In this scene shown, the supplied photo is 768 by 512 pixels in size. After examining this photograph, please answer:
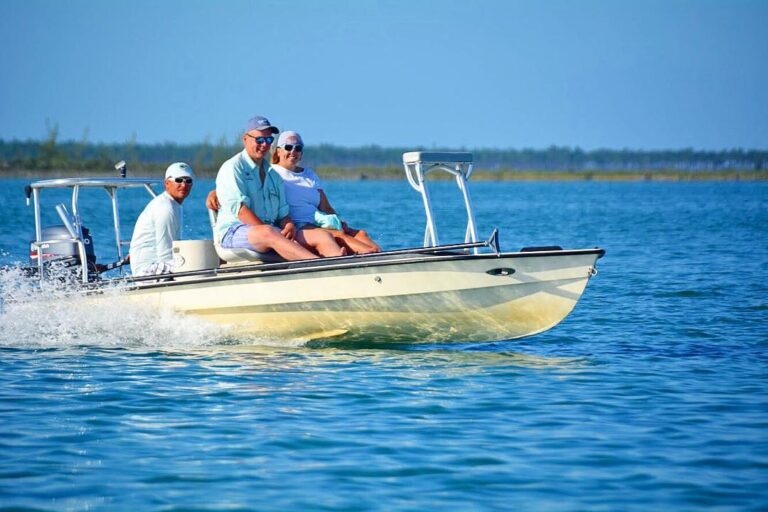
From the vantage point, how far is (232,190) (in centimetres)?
1090

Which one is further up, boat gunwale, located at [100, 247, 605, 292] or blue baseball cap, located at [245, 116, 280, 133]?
blue baseball cap, located at [245, 116, 280, 133]

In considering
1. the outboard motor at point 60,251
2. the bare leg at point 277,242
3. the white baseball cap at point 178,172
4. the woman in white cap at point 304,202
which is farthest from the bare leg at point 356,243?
the outboard motor at point 60,251

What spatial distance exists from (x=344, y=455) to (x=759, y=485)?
2.44 metres

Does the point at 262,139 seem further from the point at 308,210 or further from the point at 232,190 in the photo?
the point at 308,210

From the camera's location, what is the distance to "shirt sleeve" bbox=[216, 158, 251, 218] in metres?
10.9

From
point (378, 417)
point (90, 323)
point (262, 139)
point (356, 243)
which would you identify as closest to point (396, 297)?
point (356, 243)

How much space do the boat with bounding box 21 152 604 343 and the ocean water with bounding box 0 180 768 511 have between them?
9.2 inches

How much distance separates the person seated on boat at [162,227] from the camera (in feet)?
36.7

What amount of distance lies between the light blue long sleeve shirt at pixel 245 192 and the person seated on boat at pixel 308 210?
27 centimetres

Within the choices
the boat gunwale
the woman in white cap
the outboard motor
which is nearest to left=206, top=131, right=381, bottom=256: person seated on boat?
the woman in white cap

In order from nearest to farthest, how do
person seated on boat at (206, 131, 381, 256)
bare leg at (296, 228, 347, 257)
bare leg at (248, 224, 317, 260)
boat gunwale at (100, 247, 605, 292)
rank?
boat gunwale at (100, 247, 605, 292), bare leg at (248, 224, 317, 260), bare leg at (296, 228, 347, 257), person seated on boat at (206, 131, 381, 256)

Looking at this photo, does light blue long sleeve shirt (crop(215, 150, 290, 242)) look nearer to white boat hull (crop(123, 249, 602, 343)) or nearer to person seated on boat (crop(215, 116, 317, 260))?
person seated on boat (crop(215, 116, 317, 260))

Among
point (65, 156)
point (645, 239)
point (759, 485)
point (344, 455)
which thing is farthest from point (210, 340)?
point (65, 156)

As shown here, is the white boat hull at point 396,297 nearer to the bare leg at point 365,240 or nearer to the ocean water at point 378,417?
the ocean water at point 378,417
